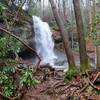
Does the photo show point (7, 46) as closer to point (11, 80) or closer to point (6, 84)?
point (11, 80)

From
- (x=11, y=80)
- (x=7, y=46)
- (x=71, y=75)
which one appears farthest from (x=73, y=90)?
(x=7, y=46)

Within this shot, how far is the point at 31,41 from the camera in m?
19.9

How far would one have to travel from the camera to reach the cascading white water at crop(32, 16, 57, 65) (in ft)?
68.7

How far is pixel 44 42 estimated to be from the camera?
2233cm

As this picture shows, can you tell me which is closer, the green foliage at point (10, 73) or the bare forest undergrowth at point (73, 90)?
the green foliage at point (10, 73)

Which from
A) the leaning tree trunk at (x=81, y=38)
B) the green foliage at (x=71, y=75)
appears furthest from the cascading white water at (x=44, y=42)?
the green foliage at (x=71, y=75)

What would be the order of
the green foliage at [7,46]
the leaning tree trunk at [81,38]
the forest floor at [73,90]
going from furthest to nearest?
1. the leaning tree trunk at [81,38]
2. the forest floor at [73,90]
3. the green foliage at [7,46]

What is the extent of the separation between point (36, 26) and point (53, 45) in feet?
7.27

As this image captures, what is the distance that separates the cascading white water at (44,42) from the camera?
68.7ft

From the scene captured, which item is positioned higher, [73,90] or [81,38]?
[81,38]

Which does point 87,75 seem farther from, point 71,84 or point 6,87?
point 6,87

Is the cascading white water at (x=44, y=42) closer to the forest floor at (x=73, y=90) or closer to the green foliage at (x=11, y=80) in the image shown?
the forest floor at (x=73, y=90)

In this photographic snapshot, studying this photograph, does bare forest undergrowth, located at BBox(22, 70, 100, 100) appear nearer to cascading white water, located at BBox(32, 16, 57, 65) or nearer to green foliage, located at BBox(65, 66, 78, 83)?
green foliage, located at BBox(65, 66, 78, 83)

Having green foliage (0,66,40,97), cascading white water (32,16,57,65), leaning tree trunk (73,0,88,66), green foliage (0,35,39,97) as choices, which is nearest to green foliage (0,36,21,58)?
green foliage (0,35,39,97)
